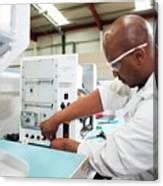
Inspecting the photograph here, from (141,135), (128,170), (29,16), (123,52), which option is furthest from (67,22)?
(128,170)

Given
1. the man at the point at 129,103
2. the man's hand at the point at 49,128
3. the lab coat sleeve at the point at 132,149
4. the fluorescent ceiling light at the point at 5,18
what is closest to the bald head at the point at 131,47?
the man at the point at 129,103

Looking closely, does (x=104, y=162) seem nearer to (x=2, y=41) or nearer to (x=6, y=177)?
(x=6, y=177)

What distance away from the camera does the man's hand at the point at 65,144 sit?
1707 mm

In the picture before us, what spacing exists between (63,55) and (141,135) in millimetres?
559

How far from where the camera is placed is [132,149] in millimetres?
1605

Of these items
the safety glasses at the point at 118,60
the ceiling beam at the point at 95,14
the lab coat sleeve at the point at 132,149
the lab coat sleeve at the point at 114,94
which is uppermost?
the ceiling beam at the point at 95,14

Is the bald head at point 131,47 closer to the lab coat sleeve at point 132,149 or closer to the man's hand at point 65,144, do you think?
the lab coat sleeve at point 132,149

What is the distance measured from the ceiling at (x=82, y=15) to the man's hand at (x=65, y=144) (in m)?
0.55

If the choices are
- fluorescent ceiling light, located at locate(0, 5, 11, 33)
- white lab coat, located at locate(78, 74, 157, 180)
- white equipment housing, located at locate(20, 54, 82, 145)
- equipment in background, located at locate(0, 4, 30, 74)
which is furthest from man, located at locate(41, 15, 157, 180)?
fluorescent ceiling light, located at locate(0, 5, 11, 33)

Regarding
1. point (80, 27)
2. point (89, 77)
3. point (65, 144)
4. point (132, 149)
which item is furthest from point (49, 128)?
point (80, 27)

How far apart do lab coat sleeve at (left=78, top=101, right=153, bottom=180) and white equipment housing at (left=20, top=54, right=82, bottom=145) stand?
0.65ft

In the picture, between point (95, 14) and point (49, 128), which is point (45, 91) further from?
point (95, 14)

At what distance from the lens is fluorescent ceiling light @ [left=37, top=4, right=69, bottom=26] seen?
5.73ft

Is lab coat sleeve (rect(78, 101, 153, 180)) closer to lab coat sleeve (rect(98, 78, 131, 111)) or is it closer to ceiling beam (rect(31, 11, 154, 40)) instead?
lab coat sleeve (rect(98, 78, 131, 111))
